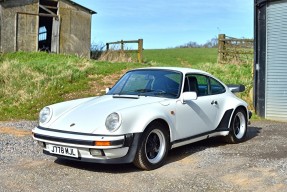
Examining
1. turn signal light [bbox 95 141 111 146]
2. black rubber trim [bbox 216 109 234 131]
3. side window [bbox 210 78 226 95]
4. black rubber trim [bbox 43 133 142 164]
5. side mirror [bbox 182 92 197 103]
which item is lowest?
black rubber trim [bbox 43 133 142 164]

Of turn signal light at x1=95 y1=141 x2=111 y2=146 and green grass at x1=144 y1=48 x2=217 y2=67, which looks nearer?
turn signal light at x1=95 y1=141 x2=111 y2=146

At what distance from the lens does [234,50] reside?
21969 mm

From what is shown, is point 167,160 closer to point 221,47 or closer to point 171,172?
point 171,172

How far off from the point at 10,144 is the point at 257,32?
7.73 metres

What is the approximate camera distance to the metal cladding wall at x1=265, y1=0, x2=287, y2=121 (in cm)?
1170

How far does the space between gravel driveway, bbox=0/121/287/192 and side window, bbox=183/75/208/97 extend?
3.30 feet

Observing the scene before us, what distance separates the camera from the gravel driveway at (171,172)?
206 inches

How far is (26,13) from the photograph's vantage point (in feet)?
79.5

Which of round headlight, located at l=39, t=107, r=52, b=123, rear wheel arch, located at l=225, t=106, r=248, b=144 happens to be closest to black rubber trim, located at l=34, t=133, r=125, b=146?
round headlight, located at l=39, t=107, r=52, b=123

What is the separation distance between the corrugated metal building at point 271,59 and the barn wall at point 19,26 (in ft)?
49.8

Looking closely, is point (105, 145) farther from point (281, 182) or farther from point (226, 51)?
point (226, 51)

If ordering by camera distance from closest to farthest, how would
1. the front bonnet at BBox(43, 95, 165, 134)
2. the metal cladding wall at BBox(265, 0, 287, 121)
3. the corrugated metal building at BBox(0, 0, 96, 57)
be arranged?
the front bonnet at BBox(43, 95, 165, 134) < the metal cladding wall at BBox(265, 0, 287, 121) < the corrugated metal building at BBox(0, 0, 96, 57)

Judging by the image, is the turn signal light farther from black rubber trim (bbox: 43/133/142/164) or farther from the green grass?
the green grass

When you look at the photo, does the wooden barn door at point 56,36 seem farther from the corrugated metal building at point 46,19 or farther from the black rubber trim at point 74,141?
the black rubber trim at point 74,141
